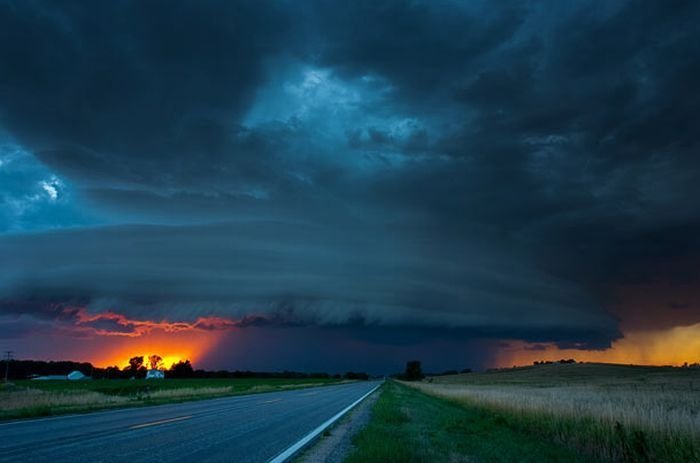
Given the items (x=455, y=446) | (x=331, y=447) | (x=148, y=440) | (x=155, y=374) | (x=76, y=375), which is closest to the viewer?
(x=148, y=440)

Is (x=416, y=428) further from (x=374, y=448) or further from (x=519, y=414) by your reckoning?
(x=374, y=448)

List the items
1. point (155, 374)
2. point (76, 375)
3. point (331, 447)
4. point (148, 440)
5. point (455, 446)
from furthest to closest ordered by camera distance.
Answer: point (76, 375), point (155, 374), point (455, 446), point (331, 447), point (148, 440)

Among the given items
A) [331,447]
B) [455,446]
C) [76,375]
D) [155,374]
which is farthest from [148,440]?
[76,375]

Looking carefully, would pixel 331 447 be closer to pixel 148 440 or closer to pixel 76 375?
pixel 148 440

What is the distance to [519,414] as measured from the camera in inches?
939

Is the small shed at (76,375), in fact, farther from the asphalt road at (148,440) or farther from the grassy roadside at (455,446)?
the grassy roadside at (455,446)

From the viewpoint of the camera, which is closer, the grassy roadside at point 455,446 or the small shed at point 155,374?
the grassy roadside at point 455,446

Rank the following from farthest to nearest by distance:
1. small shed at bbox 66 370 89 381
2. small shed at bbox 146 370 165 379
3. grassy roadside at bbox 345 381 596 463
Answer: small shed at bbox 146 370 165 379
small shed at bbox 66 370 89 381
grassy roadside at bbox 345 381 596 463

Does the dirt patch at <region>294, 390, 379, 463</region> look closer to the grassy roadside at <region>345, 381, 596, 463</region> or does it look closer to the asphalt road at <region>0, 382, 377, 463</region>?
the grassy roadside at <region>345, 381, 596, 463</region>

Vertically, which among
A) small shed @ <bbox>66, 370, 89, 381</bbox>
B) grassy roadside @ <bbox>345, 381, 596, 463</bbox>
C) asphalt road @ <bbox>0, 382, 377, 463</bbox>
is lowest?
small shed @ <bbox>66, 370, 89, 381</bbox>

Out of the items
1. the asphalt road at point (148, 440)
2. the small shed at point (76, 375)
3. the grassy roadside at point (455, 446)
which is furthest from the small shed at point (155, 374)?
the grassy roadside at point (455, 446)

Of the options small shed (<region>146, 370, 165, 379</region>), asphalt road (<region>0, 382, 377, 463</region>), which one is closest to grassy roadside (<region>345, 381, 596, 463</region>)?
asphalt road (<region>0, 382, 377, 463</region>)

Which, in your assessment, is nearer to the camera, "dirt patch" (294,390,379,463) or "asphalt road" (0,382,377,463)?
"asphalt road" (0,382,377,463)

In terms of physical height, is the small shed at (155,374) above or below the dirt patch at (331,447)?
below
